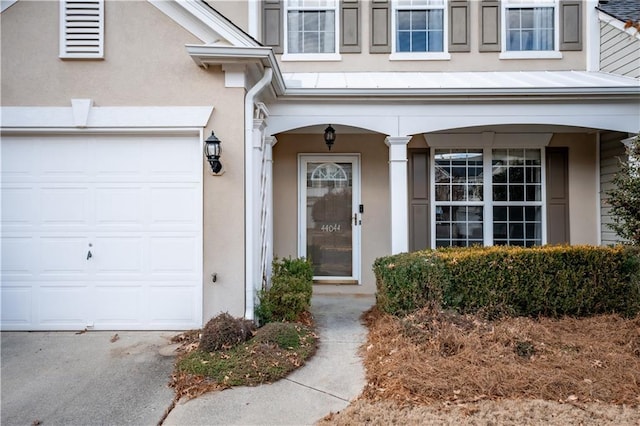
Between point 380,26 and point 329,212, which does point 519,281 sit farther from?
point 380,26

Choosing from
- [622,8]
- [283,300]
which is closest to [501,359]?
[283,300]

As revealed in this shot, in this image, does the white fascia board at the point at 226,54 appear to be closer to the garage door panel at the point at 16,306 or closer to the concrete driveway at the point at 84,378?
the concrete driveway at the point at 84,378

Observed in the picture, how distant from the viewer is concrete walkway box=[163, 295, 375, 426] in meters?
2.98

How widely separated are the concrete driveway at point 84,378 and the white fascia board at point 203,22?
3572 millimetres

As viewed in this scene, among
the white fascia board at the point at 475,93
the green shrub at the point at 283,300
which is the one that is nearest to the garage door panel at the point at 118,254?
the green shrub at the point at 283,300

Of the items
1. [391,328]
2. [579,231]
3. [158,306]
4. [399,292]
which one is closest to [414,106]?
[399,292]

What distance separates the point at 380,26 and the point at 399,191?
10.7 ft

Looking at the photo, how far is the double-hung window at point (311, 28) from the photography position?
6.91 meters

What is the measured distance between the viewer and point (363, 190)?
6969 mm

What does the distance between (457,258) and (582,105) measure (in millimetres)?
3169

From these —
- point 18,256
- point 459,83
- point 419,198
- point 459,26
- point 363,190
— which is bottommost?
point 18,256

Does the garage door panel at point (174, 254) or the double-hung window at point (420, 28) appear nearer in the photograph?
the garage door panel at point (174, 254)

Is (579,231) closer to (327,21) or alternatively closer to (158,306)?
(327,21)

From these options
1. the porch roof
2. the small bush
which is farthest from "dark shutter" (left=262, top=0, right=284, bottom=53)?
the small bush
